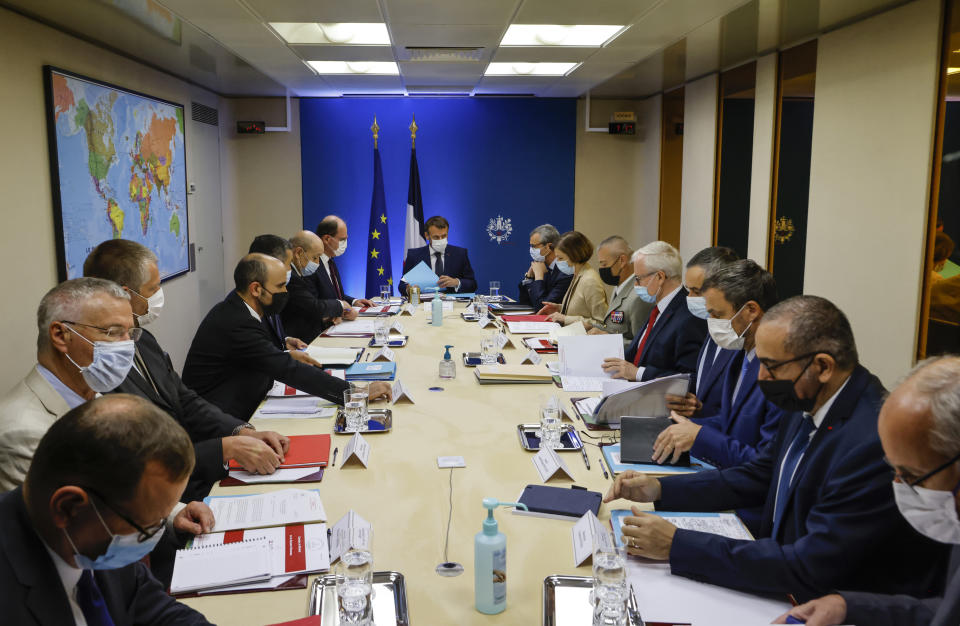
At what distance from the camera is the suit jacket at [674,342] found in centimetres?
371

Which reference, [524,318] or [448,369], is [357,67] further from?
[448,369]

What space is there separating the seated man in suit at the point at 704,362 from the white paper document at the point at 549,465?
2.27ft

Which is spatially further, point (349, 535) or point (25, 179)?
point (25, 179)

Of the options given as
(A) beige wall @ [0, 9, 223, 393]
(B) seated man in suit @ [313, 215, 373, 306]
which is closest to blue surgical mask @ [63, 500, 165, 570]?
(A) beige wall @ [0, 9, 223, 393]

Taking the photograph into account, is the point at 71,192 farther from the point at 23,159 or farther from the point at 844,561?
the point at 844,561

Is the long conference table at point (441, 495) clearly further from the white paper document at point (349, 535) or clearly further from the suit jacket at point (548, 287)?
the suit jacket at point (548, 287)

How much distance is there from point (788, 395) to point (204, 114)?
291 inches

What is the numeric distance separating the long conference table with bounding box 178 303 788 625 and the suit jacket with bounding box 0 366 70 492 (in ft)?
1.78

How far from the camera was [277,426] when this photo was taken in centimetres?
306

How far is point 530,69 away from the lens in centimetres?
688

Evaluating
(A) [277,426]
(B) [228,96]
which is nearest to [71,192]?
(A) [277,426]

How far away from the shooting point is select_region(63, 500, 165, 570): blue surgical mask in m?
1.33

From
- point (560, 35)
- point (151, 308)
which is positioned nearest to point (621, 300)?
point (560, 35)

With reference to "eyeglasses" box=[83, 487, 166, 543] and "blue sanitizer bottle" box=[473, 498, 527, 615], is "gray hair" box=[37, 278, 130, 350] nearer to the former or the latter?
"eyeglasses" box=[83, 487, 166, 543]
